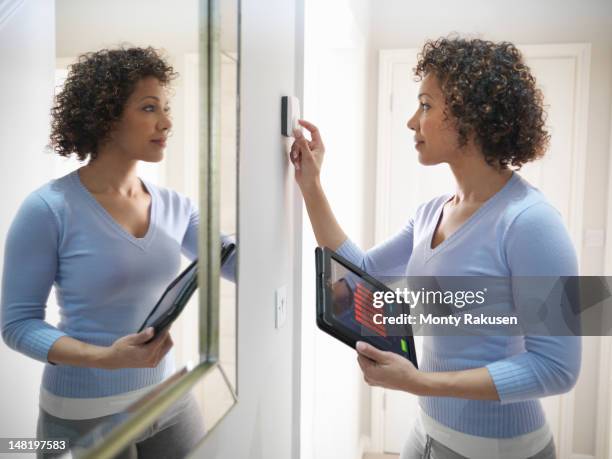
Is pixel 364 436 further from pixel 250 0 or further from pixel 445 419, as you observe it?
pixel 250 0

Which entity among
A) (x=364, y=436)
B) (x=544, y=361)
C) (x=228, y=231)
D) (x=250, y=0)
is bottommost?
(x=364, y=436)

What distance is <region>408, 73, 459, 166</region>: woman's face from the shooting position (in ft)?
4.33

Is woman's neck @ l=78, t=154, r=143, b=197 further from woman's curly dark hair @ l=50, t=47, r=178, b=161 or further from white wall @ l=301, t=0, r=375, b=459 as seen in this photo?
white wall @ l=301, t=0, r=375, b=459

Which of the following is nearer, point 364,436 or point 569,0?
point 569,0

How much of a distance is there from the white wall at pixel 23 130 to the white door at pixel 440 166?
2.51 metres

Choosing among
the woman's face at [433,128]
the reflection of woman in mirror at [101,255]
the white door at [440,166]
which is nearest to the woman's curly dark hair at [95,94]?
the reflection of woman in mirror at [101,255]

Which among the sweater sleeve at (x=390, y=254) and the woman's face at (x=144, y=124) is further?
the sweater sleeve at (x=390, y=254)

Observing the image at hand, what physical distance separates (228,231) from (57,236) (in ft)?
1.38

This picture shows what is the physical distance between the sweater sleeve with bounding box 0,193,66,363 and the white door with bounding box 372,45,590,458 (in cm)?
248

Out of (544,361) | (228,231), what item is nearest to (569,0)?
(544,361)

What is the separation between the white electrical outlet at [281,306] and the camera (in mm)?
1287

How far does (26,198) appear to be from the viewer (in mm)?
455

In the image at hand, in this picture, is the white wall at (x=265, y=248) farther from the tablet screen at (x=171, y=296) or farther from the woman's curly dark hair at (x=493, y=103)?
the woman's curly dark hair at (x=493, y=103)

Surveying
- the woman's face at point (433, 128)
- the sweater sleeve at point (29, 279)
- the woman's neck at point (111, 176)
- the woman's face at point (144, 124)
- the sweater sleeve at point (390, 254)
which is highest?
the woman's face at point (433, 128)
